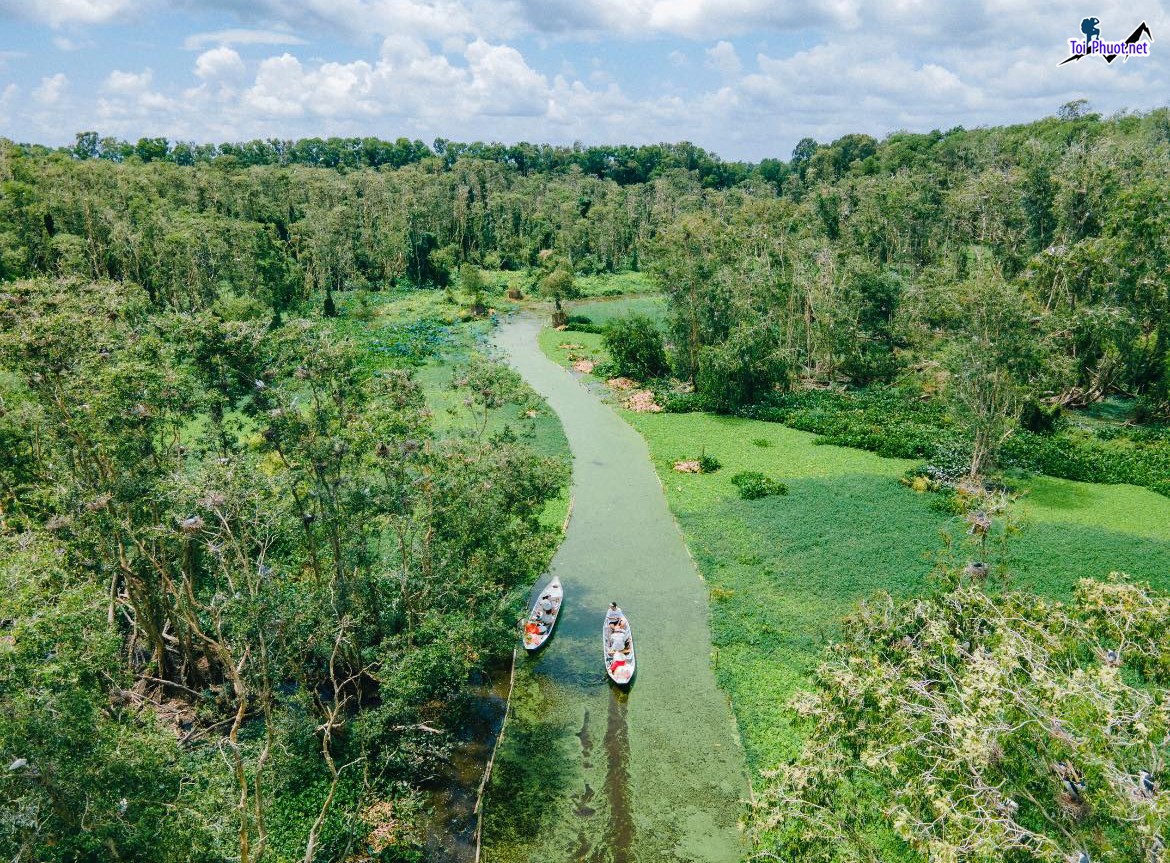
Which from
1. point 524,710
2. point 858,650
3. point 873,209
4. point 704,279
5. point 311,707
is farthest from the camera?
point 873,209

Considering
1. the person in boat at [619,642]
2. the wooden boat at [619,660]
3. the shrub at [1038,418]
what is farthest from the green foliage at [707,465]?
the shrub at [1038,418]

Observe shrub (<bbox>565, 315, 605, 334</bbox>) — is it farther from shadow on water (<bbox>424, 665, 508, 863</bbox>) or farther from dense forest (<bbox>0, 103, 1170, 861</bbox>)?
shadow on water (<bbox>424, 665, 508, 863</bbox>)

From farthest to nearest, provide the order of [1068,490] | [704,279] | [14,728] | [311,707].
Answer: [704,279], [1068,490], [311,707], [14,728]

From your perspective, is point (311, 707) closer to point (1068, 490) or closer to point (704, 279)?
point (1068, 490)

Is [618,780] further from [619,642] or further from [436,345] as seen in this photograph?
[436,345]

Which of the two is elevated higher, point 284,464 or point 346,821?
point 284,464

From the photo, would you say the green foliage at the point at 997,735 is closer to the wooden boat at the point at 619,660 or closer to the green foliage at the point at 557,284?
the wooden boat at the point at 619,660

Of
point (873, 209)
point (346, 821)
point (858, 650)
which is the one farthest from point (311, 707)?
point (873, 209)
